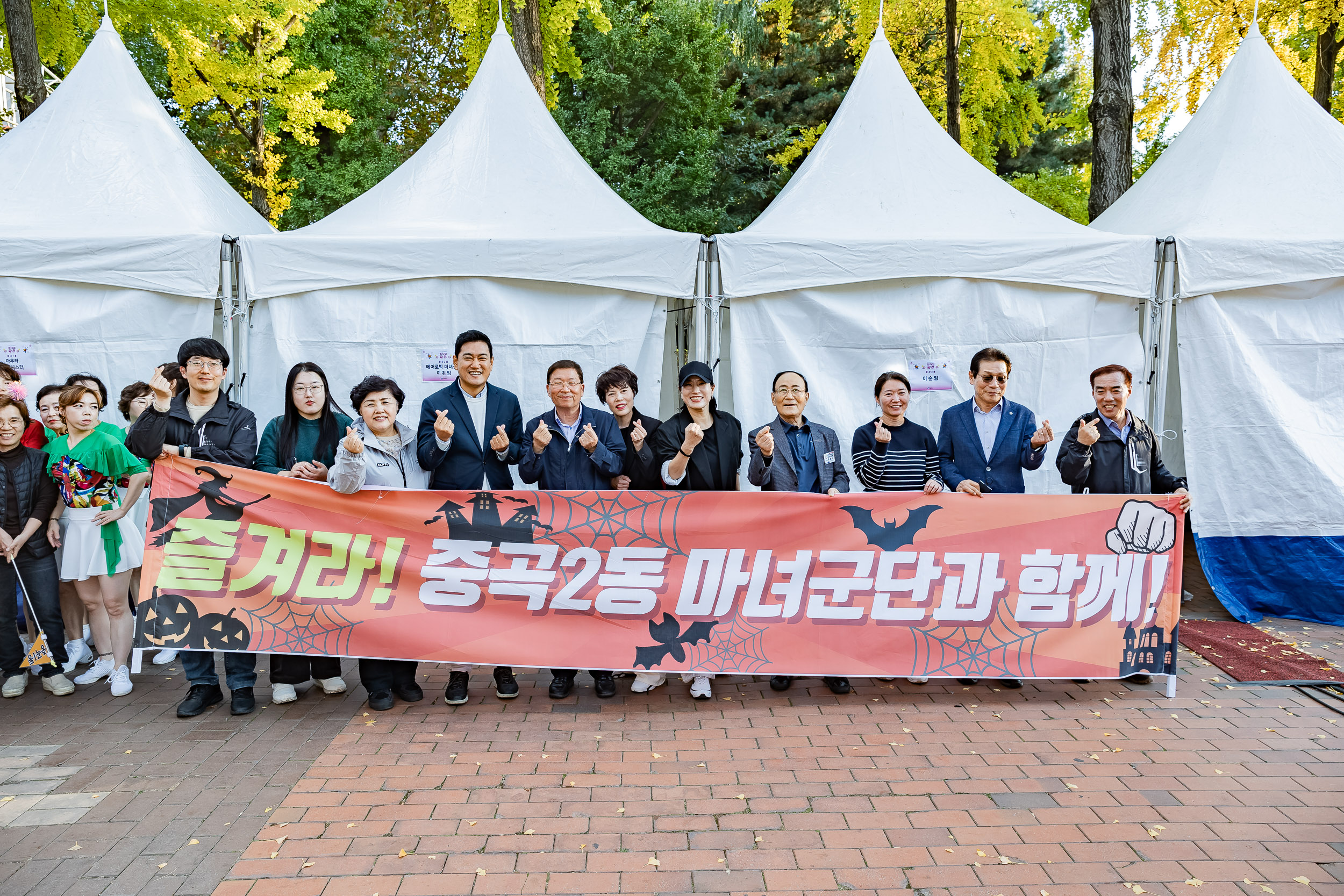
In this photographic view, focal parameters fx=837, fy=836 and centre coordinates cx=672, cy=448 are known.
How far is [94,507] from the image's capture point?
408 cm

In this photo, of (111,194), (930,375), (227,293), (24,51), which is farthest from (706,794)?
(24,51)

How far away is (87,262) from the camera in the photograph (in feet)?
16.7

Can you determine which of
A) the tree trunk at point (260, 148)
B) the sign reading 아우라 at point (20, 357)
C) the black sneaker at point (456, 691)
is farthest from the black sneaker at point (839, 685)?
the tree trunk at point (260, 148)

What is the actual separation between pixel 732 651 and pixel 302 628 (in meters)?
1.98

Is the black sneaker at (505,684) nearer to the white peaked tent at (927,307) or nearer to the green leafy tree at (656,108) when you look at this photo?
the white peaked tent at (927,307)

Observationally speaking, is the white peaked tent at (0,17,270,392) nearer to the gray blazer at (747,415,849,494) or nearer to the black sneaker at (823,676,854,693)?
the gray blazer at (747,415,849,494)

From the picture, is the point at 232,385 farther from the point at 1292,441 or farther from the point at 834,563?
the point at 1292,441

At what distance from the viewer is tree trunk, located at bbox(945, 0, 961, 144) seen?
13055mm

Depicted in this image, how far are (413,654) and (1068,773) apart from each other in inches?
111

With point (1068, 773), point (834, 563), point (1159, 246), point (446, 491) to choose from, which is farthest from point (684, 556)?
point (1159, 246)

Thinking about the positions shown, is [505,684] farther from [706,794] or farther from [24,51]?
[24,51]

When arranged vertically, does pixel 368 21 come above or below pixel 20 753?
above

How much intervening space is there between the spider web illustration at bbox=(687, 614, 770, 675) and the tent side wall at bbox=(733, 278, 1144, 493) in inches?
64.4

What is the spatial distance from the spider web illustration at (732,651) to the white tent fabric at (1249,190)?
370 centimetres
